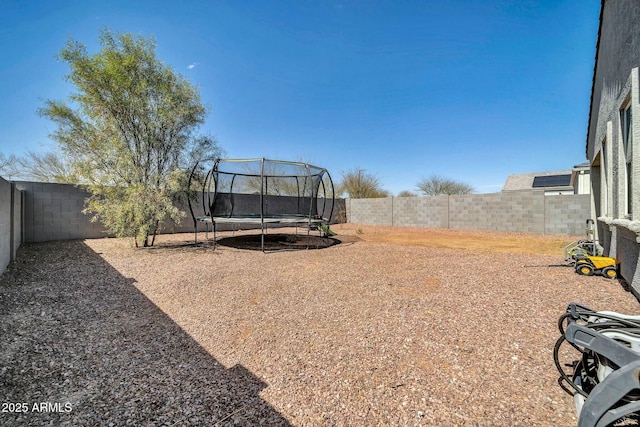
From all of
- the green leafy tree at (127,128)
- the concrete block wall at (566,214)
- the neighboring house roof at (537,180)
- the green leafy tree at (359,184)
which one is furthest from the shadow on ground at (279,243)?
the neighboring house roof at (537,180)

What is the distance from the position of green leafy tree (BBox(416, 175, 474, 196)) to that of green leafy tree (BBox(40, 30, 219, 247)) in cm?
1807

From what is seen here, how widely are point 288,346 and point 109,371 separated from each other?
1.12 meters

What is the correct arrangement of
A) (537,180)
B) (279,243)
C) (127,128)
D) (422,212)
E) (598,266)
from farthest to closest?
1. (537,180)
2. (422,212)
3. (279,243)
4. (127,128)
5. (598,266)

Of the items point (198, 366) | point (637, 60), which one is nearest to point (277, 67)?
point (637, 60)

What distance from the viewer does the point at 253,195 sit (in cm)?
1098

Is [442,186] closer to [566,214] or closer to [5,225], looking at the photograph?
[566,214]

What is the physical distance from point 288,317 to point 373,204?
450 inches

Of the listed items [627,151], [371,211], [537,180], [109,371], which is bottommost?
[109,371]

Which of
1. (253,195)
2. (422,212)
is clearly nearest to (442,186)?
(422,212)

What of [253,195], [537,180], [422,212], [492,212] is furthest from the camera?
[537,180]

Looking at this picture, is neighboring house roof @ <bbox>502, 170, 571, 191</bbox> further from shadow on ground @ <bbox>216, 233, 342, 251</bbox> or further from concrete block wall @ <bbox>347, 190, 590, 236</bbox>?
shadow on ground @ <bbox>216, 233, 342, 251</bbox>

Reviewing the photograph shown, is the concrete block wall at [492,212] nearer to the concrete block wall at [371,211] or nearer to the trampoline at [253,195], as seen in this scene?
the concrete block wall at [371,211]

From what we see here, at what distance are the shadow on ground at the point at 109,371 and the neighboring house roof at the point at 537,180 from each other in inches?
874

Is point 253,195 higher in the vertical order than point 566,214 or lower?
higher
